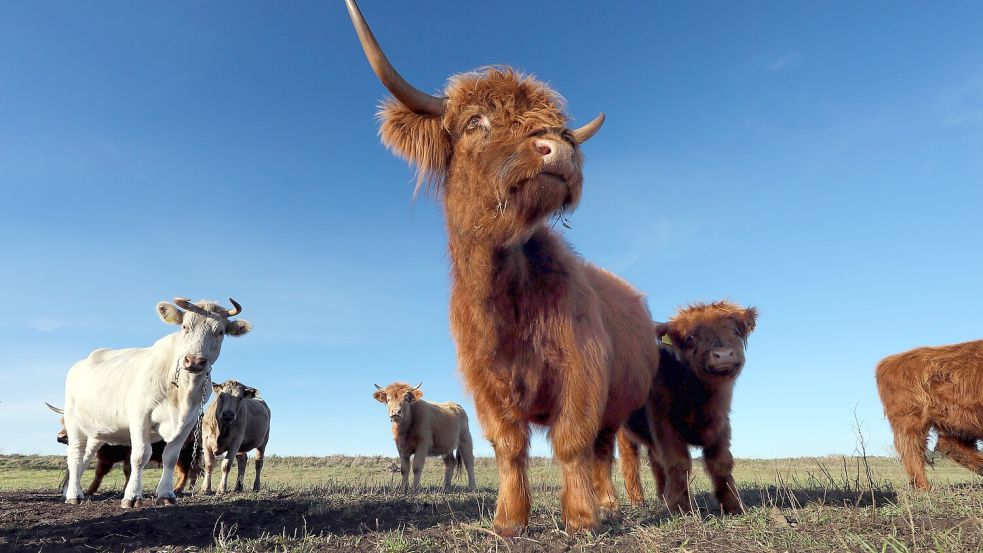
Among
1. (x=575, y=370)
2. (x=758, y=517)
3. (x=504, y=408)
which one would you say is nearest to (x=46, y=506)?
(x=504, y=408)

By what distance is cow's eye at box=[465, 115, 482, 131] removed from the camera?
3.79m

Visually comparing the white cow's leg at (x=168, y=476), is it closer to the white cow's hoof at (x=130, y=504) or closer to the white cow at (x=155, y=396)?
the white cow at (x=155, y=396)

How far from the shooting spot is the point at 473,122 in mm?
3812

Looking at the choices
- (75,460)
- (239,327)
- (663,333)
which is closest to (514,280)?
(663,333)

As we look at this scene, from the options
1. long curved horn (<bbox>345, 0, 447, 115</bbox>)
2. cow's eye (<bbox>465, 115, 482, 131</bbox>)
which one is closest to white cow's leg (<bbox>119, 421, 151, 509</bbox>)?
long curved horn (<bbox>345, 0, 447, 115</bbox>)

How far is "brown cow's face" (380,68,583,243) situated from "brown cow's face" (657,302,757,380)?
93.3 inches

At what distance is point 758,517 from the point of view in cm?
389

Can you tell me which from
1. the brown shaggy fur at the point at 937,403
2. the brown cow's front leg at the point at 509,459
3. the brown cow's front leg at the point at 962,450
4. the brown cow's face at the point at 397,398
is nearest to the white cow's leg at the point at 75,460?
the brown cow's face at the point at 397,398

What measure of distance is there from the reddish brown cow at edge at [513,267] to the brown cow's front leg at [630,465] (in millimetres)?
3012

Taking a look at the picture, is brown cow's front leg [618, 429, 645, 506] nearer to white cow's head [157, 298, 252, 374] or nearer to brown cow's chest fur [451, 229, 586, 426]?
brown cow's chest fur [451, 229, 586, 426]

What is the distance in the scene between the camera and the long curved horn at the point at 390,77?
3.73 metres

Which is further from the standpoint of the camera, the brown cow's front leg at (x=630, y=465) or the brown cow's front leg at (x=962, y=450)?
the brown cow's front leg at (x=962, y=450)

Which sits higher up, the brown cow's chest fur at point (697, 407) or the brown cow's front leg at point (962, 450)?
the brown cow's chest fur at point (697, 407)

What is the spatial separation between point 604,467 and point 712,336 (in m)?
1.51
